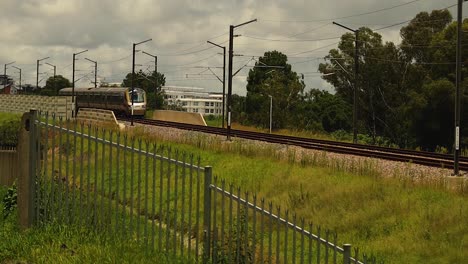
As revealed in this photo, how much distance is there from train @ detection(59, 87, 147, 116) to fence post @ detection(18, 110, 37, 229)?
138ft

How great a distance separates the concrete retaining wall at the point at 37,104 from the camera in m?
48.1

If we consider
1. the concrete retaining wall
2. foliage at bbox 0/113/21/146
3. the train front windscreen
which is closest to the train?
the train front windscreen

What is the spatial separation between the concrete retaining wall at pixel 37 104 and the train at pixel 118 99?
11.9 feet

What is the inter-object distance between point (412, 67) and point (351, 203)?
41.0m

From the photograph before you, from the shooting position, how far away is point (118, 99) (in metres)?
55.7

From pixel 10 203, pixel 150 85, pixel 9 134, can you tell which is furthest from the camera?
pixel 150 85

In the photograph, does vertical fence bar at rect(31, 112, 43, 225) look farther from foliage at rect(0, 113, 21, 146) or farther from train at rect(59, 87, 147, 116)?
train at rect(59, 87, 147, 116)

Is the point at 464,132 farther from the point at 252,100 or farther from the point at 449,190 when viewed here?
the point at 252,100

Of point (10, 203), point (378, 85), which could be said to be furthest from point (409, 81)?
point (10, 203)

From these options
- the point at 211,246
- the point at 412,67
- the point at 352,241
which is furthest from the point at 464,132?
the point at 211,246

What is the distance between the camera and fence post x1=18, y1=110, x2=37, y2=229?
8516mm

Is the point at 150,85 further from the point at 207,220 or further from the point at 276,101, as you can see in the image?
the point at 207,220

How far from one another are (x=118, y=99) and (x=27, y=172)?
→ 47894mm

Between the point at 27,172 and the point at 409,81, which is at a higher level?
the point at 409,81
